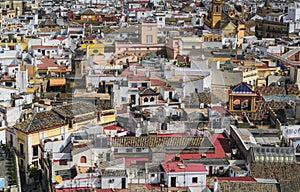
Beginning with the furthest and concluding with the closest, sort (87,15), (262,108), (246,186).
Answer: (87,15) < (262,108) < (246,186)

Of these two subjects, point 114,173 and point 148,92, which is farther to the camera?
point 148,92

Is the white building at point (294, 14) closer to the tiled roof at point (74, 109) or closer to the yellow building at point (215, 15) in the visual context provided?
the yellow building at point (215, 15)

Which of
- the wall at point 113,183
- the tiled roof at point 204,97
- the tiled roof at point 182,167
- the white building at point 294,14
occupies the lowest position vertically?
the wall at point 113,183

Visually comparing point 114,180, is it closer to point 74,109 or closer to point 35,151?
point 35,151

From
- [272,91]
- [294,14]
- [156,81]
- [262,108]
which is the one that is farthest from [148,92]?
[294,14]

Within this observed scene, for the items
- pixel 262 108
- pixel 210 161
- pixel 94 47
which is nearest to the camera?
pixel 210 161

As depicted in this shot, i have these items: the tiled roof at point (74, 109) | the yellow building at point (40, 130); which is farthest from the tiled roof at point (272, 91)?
the yellow building at point (40, 130)

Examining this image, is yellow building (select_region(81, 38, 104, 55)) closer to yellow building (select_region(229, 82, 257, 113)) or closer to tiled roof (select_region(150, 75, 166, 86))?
tiled roof (select_region(150, 75, 166, 86))

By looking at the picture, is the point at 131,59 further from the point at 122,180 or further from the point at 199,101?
the point at 122,180

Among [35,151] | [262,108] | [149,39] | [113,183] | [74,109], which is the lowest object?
[35,151]

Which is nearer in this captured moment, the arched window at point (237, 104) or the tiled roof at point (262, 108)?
the tiled roof at point (262, 108)

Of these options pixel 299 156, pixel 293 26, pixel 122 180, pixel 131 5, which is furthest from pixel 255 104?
pixel 131 5

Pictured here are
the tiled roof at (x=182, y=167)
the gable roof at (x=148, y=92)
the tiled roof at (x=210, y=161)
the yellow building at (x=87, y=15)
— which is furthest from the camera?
the yellow building at (x=87, y=15)
